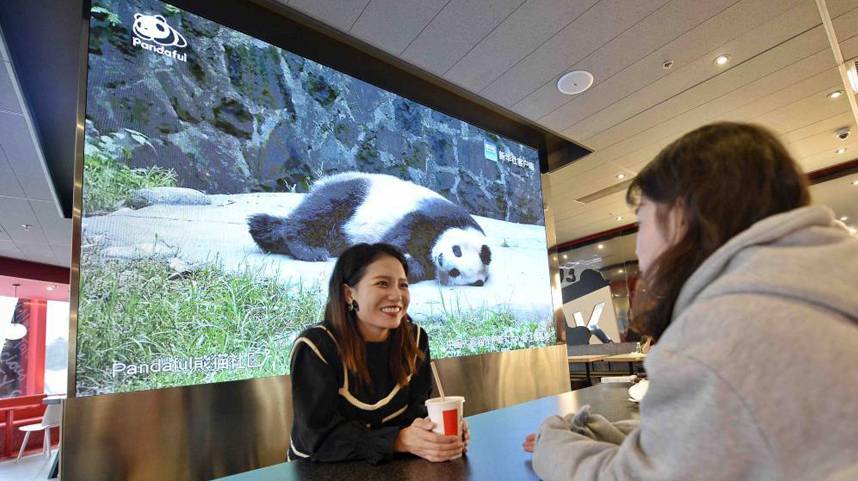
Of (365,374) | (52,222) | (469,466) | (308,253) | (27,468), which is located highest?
(52,222)

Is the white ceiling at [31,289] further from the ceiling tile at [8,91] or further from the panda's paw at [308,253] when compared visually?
the panda's paw at [308,253]

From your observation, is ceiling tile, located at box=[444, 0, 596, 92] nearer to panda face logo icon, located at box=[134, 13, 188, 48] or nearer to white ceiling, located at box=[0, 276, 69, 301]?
panda face logo icon, located at box=[134, 13, 188, 48]

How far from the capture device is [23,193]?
14.2 ft

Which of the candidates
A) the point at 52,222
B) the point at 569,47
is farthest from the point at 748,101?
the point at 52,222

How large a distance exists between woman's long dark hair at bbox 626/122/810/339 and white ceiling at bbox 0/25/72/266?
3033 mm

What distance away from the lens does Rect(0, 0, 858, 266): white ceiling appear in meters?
2.41

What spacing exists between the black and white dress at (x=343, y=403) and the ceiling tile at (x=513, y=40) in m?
1.89

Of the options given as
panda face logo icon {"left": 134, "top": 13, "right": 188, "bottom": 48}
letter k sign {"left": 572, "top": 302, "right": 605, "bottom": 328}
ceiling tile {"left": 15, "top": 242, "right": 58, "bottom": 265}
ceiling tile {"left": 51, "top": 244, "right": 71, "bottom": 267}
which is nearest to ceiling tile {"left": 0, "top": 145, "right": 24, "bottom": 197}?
ceiling tile {"left": 51, "top": 244, "right": 71, "bottom": 267}

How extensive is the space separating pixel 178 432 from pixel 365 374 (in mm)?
896

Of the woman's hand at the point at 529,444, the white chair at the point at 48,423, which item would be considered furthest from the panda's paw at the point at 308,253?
the white chair at the point at 48,423

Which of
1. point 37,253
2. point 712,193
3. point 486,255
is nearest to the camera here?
point 712,193

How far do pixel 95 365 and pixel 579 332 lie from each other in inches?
318

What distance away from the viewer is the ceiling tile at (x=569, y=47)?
2.41 metres

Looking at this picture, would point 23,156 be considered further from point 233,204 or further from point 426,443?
point 426,443
